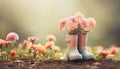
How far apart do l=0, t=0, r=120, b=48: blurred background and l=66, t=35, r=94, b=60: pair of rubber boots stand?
109 centimetres

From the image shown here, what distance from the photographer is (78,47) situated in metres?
1.85

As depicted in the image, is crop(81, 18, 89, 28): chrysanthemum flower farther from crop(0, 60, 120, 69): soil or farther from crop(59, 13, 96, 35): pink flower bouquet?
crop(0, 60, 120, 69): soil

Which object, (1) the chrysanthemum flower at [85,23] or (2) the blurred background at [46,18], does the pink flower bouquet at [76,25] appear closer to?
(1) the chrysanthemum flower at [85,23]

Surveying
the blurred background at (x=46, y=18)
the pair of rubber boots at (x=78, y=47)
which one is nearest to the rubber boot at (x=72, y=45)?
the pair of rubber boots at (x=78, y=47)

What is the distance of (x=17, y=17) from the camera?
3074 millimetres

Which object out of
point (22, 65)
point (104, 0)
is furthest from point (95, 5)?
point (22, 65)

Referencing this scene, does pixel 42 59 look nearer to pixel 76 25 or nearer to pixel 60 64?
pixel 60 64

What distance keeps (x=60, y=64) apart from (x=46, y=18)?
55.2 inches

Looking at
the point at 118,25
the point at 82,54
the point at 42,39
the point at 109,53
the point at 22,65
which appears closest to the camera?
the point at 22,65

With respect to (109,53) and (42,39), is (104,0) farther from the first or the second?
(109,53)

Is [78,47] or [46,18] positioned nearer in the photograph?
[78,47]

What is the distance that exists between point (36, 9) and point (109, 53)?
4.06 ft

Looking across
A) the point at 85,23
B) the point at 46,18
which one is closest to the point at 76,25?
the point at 85,23

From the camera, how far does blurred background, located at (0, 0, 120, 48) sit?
3014 millimetres
